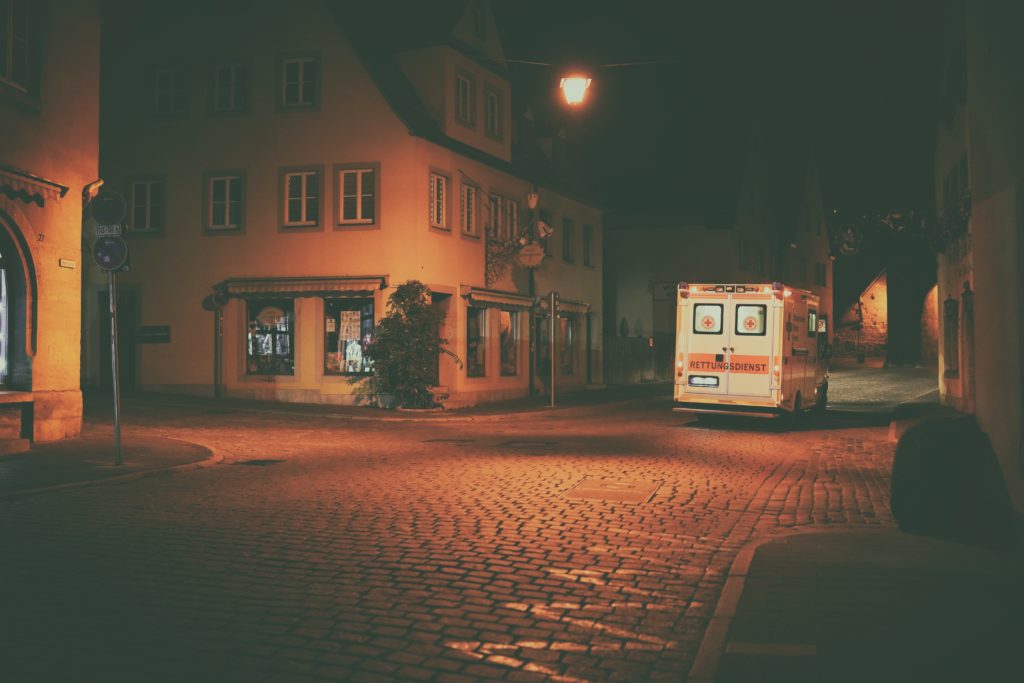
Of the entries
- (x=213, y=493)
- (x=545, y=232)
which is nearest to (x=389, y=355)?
(x=545, y=232)

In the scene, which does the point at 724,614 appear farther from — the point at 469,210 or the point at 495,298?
the point at 495,298

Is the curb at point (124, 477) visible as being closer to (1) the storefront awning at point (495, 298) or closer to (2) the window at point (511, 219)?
(1) the storefront awning at point (495, 298)

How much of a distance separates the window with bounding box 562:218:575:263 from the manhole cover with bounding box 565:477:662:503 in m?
23.6

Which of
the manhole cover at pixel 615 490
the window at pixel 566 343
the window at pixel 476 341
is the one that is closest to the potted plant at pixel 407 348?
the window at pixel 476 341

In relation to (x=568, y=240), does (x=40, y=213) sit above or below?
below

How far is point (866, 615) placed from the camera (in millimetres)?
5480

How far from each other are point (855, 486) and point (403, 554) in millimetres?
6197

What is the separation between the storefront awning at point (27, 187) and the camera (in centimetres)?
1409

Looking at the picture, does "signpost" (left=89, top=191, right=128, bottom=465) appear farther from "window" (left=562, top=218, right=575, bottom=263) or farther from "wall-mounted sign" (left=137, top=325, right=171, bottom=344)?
"window" (left=562, top=218, right=575, bottom=263)

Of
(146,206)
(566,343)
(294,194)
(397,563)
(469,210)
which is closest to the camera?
(397,563)

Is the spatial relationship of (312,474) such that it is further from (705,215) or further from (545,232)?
(705,215)

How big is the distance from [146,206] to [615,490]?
2111cm

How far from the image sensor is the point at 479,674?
478cm

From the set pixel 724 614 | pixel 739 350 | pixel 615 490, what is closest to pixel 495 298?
pixel 739 350
